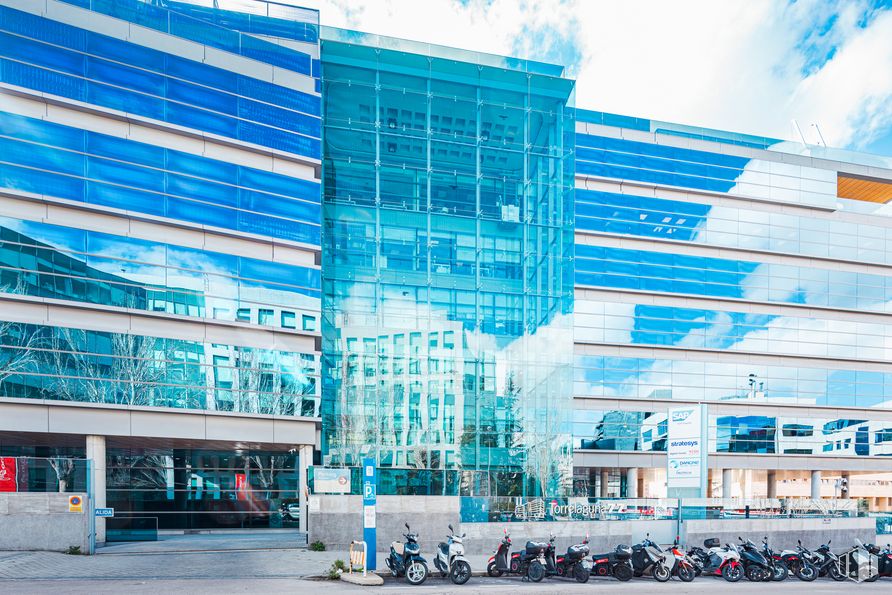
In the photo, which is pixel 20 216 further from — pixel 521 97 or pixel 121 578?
pixel 521 97

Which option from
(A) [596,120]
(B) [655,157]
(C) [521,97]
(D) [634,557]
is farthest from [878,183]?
(D) [634,557]

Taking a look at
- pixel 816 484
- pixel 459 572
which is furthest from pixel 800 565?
pixel 816 484

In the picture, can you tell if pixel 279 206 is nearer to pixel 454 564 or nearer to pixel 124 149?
pixel 124 149

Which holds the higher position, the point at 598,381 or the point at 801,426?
the point at 598,381

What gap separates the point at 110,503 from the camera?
2902 centimetres

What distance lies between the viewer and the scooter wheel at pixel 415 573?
1647cm

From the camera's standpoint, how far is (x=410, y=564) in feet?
54.2

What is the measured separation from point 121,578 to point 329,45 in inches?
1006

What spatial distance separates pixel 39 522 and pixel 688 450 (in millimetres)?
22284

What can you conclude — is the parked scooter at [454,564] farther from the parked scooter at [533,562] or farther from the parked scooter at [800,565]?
the parked scooter at [800,565]

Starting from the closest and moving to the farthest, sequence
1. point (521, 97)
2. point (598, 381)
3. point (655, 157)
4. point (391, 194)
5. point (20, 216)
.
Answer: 1. point (20, 216)
2. point (391, 194)
3. point (521, 97)
4. point (598, 381)
5. point (655, 157)

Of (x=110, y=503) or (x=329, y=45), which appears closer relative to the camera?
(x=110, y=503)

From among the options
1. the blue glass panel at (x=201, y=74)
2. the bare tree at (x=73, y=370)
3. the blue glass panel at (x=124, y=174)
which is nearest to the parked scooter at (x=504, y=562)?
the bare tree at (x=73, y=370)

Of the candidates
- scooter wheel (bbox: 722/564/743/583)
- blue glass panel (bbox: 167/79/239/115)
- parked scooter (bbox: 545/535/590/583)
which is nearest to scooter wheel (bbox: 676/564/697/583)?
scooter wheel (bbox: 722/564/743/583)
